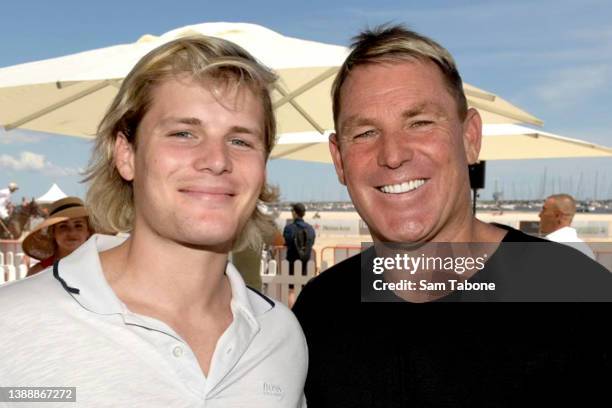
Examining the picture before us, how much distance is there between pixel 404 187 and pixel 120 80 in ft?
14.3

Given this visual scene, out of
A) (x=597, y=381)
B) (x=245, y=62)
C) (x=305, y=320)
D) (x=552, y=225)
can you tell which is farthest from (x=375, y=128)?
(x=552, y=225)

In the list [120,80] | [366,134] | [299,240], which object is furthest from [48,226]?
[299,240]

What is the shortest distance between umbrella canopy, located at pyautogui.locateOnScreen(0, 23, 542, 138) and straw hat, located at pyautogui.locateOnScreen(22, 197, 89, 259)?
4.06ft

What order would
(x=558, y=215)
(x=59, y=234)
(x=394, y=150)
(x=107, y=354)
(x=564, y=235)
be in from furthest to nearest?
(x=558, y=215) → (x=564, y=235) → (x=59, y=234) → (x=394, y=150) → (x=107, y=354)

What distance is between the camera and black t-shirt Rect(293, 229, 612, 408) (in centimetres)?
199

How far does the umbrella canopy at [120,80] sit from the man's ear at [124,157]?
148 inches

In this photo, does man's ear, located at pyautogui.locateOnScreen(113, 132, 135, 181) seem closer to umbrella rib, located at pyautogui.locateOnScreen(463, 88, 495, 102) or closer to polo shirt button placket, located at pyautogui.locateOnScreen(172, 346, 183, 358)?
polo shirt button placket, located at pyautogui.locateOnScreen(172, 346, 183, 358)

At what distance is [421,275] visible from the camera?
2.41 m

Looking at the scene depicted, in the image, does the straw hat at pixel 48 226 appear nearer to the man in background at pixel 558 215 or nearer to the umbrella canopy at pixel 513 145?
the umbrella canopy at pixel 513 145

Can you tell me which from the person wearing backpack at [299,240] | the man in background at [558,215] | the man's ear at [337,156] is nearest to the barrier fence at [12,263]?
the person wearing backpack at [299,240]

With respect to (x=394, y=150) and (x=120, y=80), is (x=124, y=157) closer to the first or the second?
(x=394, y=150)

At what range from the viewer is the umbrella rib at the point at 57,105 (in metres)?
6.23

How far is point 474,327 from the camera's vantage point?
6.93ft

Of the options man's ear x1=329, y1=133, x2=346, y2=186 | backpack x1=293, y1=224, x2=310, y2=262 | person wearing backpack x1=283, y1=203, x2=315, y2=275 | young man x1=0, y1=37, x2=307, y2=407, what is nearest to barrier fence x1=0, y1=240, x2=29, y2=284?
person wearing backpack x1=283, y1=203, x2=315, y2=275
